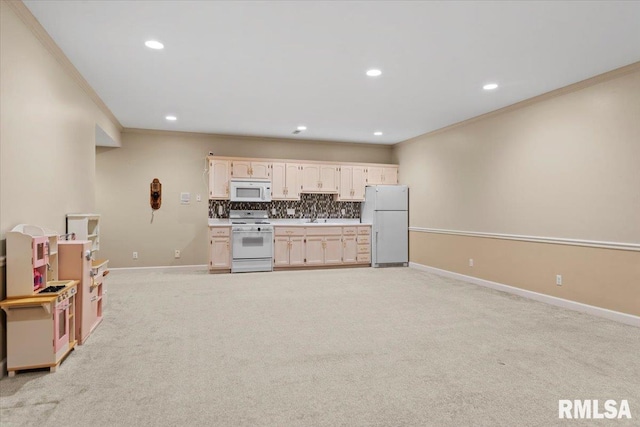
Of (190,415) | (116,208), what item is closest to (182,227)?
(116,208)

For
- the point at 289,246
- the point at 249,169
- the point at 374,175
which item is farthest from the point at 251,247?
the point at 374,175

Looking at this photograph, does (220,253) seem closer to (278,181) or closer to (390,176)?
(278,181)

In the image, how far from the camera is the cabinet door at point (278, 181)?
24.2ft

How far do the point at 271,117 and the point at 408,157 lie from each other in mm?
3304

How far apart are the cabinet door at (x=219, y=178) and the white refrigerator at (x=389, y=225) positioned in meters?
2.99

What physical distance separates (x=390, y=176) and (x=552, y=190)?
12.5ft

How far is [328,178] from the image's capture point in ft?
25.4

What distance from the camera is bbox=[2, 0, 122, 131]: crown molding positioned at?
272cm

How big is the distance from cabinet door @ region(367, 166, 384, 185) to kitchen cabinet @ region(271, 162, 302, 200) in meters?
1.55

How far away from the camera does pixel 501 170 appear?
5.42 meters

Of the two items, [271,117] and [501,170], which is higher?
[271,117]

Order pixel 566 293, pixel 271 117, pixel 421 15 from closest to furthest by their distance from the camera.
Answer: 1. pixel 421 15
2. pixel 566 293
3. pixel 271 117

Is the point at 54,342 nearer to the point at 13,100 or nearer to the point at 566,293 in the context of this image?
the point at 13,100

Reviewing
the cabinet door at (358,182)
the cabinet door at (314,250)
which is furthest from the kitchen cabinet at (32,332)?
the cabinet door at (358,182)
